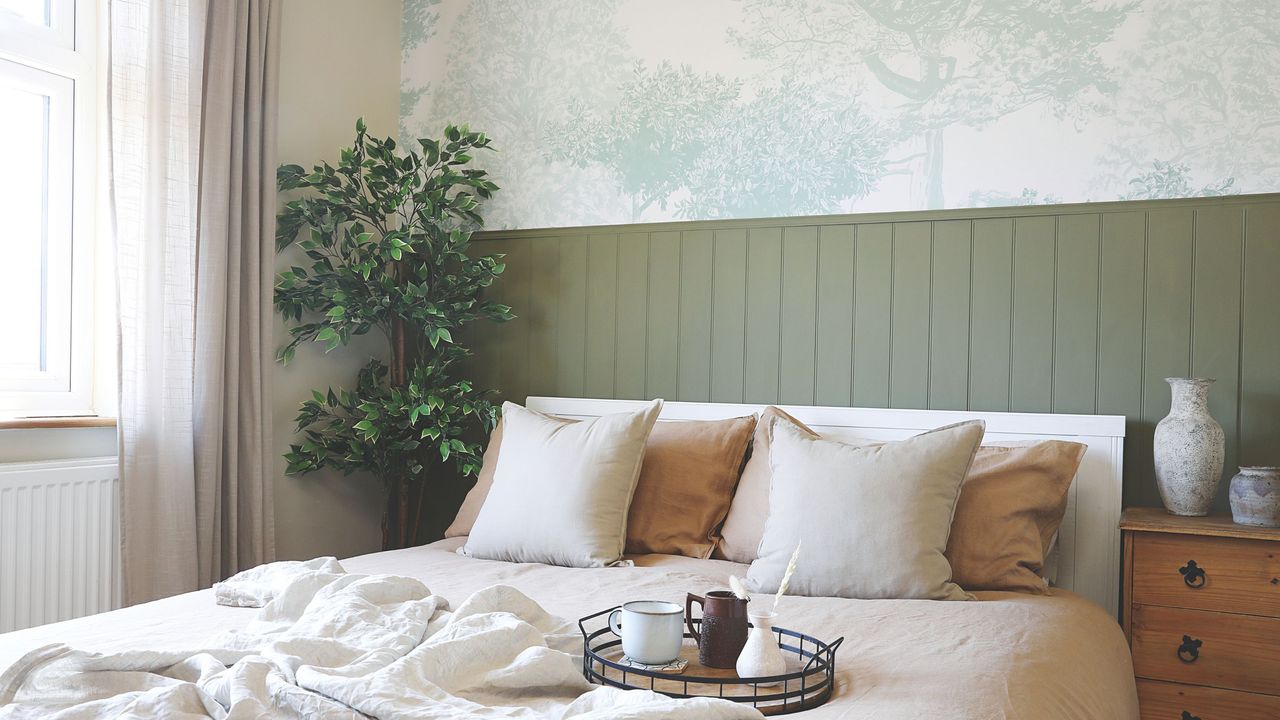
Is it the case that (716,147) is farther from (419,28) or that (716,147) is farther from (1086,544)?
(1086,544)

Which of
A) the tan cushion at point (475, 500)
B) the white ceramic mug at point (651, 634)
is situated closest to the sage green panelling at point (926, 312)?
the tan cushion at point (475, 500)

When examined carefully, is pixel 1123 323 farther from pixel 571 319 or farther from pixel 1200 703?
pixel 571 319

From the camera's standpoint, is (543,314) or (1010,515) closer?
(1010,515)

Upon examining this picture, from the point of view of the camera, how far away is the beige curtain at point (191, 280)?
2.65 metres

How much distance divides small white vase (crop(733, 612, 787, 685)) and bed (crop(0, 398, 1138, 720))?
0.09 metres

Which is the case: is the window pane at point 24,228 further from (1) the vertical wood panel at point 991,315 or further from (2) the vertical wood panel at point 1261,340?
(2) the vertical wood panel at point 1261,340

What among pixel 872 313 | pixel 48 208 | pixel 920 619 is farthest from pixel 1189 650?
pixel 48 208

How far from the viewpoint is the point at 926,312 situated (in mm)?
2867

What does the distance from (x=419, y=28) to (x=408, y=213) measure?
715 mm

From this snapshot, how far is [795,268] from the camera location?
304 centimetres

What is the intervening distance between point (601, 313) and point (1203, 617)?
1.98 metres

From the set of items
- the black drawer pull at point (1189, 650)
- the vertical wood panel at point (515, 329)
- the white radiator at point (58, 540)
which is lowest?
the black drawer pull at point (1189, 650)

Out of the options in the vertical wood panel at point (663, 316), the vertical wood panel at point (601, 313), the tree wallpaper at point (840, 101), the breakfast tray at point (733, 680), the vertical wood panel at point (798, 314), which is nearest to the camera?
the breakfast tray at point (733, 680)

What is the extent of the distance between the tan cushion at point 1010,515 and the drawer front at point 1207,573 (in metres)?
0.22
